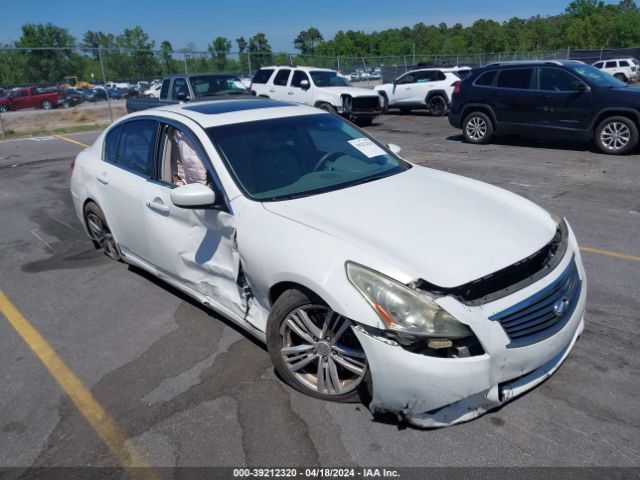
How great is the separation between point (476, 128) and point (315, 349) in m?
10.5

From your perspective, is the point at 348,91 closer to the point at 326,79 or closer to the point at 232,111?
the point at 326,79

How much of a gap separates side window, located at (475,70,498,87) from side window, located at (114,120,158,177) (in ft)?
30.1

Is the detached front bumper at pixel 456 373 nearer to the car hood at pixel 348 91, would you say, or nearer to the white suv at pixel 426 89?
the car hood at pixel 348 91

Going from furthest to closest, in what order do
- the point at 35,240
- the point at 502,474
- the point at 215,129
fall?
the point at 35,240 → the point at 215,129 → the point at 502,474

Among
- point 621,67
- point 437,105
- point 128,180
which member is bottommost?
point 437,105

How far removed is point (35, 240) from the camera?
21.3 feet

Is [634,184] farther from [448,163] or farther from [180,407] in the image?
[180,407]

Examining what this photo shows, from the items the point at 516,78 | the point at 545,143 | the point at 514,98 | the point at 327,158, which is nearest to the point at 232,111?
the point at 327,158

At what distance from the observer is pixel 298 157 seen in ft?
13.1

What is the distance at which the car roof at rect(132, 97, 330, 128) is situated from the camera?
13.5 feet

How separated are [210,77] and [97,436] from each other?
40.3 ft

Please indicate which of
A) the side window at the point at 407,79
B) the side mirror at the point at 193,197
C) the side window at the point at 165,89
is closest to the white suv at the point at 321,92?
the side window at the point at 165,89

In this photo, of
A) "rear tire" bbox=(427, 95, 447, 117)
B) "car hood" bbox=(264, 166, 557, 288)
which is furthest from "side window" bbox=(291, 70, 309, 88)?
"car hood" bbox=(264, 166, 557, 288)

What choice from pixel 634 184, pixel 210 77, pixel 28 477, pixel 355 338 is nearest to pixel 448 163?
pixel 634 184
